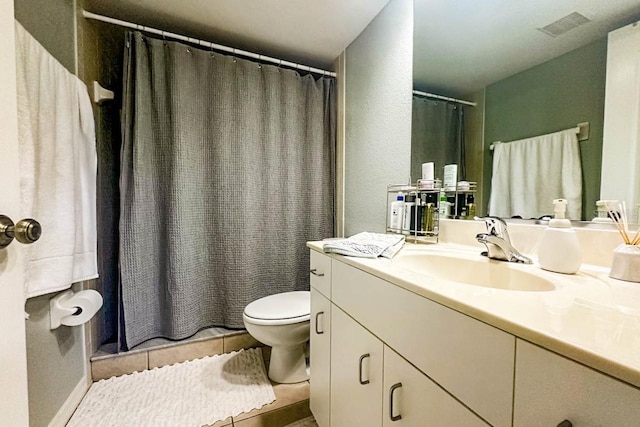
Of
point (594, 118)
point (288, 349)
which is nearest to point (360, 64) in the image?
point (594, 118)

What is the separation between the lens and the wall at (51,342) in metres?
0.96

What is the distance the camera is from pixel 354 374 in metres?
0.83

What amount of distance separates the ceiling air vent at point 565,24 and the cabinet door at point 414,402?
1.08 meters

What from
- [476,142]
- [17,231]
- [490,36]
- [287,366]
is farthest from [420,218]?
[17,231]

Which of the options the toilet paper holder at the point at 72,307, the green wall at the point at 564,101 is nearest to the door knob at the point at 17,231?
the toilet paper holder at the point at 72,307

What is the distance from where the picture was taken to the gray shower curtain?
1500 millimetres

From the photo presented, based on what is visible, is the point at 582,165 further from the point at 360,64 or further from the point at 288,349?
the point at 288,349

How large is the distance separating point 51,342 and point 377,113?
1.88 meters

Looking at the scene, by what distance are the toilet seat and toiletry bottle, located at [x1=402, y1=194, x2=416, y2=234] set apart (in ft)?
2.22

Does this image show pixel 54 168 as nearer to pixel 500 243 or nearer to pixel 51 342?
pixel 51 342

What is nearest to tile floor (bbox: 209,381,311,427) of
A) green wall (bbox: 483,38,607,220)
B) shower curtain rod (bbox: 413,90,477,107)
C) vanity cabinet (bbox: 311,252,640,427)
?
vanity cabinet (bbox: 311,252,640,427)

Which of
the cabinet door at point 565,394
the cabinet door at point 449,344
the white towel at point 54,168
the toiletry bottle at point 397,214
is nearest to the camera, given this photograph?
the cabinet door at point 565,394

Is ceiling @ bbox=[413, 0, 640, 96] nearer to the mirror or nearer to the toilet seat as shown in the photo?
the mirror

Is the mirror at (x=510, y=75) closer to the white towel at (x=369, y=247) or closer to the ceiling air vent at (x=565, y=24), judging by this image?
the ceiling air vent at (x=565, y=24)
